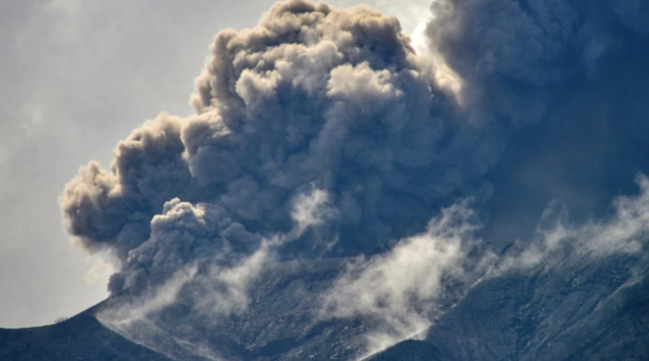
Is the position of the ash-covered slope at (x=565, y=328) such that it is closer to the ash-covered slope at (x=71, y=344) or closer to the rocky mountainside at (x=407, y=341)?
the rocky mountainside at (x=407, y=341)

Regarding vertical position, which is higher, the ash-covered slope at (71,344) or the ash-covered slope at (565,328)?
the ash-covered slope at (71,344)

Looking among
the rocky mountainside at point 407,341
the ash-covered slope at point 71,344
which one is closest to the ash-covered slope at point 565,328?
the rocky mountainside at point 407,341

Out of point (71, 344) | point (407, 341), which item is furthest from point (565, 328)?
point (71, 344)

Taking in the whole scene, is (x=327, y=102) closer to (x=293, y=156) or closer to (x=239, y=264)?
(x=293, y=156)

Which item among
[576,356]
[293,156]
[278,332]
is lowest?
[576,356]

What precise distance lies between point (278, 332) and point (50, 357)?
2459 cm

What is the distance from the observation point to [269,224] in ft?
642

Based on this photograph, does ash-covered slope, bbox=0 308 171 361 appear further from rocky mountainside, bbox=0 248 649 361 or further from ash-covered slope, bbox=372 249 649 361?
ash-covered slope, bbox=372 249 649 361

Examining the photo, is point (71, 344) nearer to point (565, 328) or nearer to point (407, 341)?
point (407, 341)

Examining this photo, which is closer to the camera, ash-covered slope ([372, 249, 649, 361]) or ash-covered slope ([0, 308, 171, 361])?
ash-covered slope ([372, 249, 649, 361])

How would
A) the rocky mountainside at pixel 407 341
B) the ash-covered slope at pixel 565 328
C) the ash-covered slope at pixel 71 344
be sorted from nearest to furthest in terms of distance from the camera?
1. the ash-covered slope at pixel 565 328
2. the rocky mountainside at pixel 407 341
3. the ash-covered slope at pixel 71 344

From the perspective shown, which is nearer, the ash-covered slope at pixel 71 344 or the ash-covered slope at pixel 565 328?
the ash-covered slope at pixel 565 328

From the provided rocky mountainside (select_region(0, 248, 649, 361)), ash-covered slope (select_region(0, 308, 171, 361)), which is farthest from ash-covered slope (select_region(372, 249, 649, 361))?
ash-covered slope (select_region(0, 308, 171, 361))

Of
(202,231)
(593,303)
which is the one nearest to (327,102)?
(202,231)
